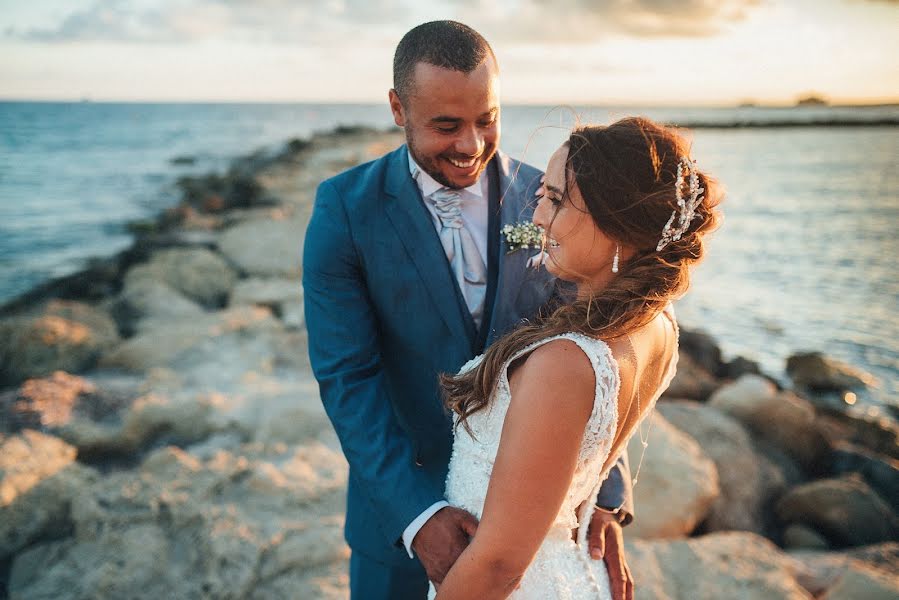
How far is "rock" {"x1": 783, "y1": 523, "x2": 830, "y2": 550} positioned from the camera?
435 centimetres

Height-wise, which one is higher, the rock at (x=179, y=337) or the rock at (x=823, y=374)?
the rock at (x=179, y=337)

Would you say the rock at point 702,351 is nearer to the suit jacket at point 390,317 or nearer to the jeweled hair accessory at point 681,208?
the suit jacket at point 390,317

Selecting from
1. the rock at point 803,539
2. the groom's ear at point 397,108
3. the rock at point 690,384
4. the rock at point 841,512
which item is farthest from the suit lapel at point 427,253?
the rock at point 690,384

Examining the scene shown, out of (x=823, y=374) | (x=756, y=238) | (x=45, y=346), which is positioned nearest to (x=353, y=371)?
(x=45, y=346)

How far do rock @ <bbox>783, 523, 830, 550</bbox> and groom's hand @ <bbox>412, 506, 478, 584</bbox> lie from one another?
379cm

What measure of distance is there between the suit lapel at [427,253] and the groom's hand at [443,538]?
55cm

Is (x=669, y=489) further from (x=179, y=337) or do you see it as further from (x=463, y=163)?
(x=179, y=337)

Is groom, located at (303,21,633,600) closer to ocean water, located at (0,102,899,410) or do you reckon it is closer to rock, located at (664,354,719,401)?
ocean water, located at (0,102,899,410)

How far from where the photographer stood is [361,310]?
2014 mm

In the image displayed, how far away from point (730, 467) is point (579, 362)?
444cm

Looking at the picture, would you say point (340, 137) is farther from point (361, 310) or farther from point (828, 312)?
point (361, 310)

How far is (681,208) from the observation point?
1.47 meters

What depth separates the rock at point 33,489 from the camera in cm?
317

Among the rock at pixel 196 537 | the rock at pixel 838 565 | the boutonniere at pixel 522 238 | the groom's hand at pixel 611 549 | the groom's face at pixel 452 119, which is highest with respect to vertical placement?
the groom's face at pixel 452 119
